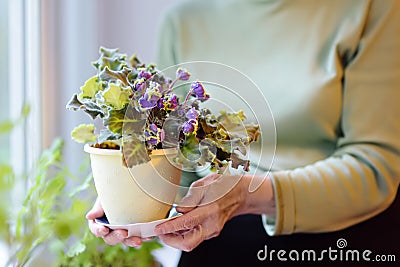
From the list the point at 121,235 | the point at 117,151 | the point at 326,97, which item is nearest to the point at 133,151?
the point at 117,151

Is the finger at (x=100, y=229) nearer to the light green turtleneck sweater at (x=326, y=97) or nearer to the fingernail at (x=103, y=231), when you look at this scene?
the fingernail at (x=103, y=231)

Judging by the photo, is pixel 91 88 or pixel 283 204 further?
pixel 283 204

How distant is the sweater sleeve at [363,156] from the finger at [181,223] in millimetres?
265

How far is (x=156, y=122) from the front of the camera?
660 mm

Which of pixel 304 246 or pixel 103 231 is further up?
pixel 103 231

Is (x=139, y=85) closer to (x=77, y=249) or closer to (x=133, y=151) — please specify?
(x=133, y=151)

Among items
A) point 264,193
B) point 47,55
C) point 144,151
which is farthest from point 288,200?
point 47,55

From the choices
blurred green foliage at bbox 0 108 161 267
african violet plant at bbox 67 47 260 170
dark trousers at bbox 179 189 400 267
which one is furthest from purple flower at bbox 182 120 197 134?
dark trousers at bbox 179 189 400 267

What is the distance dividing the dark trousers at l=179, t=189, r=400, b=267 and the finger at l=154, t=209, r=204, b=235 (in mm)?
357

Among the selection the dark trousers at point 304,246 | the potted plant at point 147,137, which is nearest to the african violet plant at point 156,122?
the potted plant at point 147,137

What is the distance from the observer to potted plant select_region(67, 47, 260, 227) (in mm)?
651

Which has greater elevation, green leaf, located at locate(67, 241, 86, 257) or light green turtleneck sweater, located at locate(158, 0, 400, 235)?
light green turtleneck sweater, located at locate(158, 0, 400, 235)

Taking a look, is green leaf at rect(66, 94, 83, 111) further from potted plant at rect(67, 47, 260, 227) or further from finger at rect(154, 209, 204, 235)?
finger at rect(154, 209, 204, 235)

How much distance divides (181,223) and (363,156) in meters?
0.42
